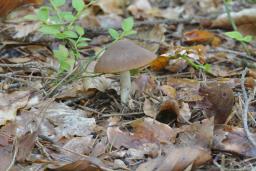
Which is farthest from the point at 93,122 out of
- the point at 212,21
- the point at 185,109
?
the point at 212,21

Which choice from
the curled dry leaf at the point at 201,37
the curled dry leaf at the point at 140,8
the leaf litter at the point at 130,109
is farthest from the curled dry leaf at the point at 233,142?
the curled dry leaf at the point at 140,8

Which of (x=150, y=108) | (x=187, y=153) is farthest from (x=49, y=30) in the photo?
(x=187, y=153)

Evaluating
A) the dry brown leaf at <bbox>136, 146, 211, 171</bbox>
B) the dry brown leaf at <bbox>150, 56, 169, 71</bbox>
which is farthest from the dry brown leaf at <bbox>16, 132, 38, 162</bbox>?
the dry brown leaf at <bbox>150, 56, 169, 71</bbox>

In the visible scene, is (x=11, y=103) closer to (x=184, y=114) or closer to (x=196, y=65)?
(x=184, y=114)

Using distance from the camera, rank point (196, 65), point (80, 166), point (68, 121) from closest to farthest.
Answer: point (80, 166) < point (68, 121) < point (196, 65)

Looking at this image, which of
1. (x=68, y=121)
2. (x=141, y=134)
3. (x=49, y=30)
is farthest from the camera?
(x=49, y=30)

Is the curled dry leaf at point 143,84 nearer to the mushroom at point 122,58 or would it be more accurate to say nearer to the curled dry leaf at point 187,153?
the mushroom at point 122,58
